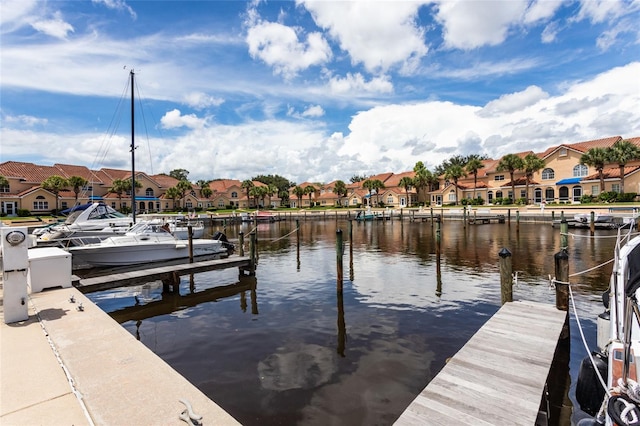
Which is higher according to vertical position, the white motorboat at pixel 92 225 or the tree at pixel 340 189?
the tree at pixel 340 189

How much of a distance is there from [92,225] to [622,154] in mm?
63293

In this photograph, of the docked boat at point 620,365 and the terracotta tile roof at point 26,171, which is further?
the terracotta tile roof at point 26,171

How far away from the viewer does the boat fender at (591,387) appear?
4.90 metres

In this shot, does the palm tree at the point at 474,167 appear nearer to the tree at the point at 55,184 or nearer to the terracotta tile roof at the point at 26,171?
the tree at the point at 55,184

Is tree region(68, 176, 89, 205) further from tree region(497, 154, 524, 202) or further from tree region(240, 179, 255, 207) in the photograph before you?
tree region(497, 154, 524, 202)

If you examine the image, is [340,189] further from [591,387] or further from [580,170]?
[591,387]

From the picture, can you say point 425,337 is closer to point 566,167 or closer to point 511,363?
point 511,363

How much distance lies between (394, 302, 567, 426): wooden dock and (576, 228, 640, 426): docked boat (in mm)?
599

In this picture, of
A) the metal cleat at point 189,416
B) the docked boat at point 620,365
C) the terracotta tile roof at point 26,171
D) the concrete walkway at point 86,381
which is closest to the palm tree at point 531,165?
the docked boat at point 620,365

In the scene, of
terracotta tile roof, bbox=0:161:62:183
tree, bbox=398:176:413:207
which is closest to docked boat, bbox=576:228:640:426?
terracotta tile roof, bbox=0:161:62:183

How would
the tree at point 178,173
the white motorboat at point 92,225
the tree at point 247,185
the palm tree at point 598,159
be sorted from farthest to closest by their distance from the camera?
the tree at point 178,173, the tree at point 247,185, the palm tree at point 598,159, the white motorboat at point 92,225

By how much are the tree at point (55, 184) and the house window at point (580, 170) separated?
83.2 meters

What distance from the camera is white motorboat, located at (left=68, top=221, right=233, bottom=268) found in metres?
18.2

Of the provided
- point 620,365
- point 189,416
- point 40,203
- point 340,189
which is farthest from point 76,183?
point 620,365
